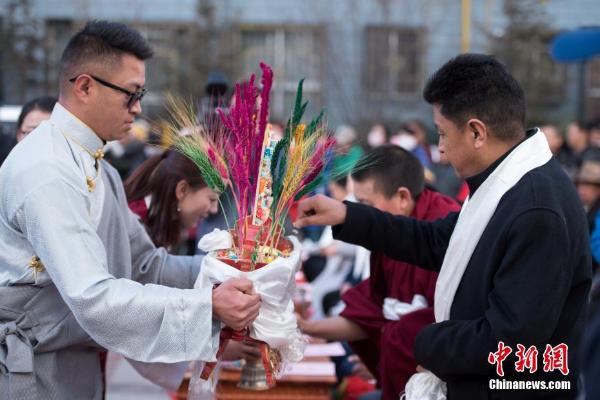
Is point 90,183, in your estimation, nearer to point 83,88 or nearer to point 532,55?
point 83,88

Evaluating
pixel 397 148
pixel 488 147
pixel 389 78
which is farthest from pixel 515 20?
pixel 488 147

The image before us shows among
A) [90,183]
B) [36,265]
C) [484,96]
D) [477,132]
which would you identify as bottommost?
[36,265]

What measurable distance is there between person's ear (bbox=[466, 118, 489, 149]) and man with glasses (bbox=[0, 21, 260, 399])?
0.77 metres

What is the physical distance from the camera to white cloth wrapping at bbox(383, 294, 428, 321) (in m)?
2.73

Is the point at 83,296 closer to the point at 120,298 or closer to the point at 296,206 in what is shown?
the point at 120,298

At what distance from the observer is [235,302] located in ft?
6.66

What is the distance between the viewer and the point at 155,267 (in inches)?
105

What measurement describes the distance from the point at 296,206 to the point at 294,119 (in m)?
0.41

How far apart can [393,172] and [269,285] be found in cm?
104

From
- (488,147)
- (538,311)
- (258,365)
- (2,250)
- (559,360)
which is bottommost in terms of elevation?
(258,365)

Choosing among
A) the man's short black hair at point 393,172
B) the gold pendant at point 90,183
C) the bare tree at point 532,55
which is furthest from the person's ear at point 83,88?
the bare tree at point 532,55
